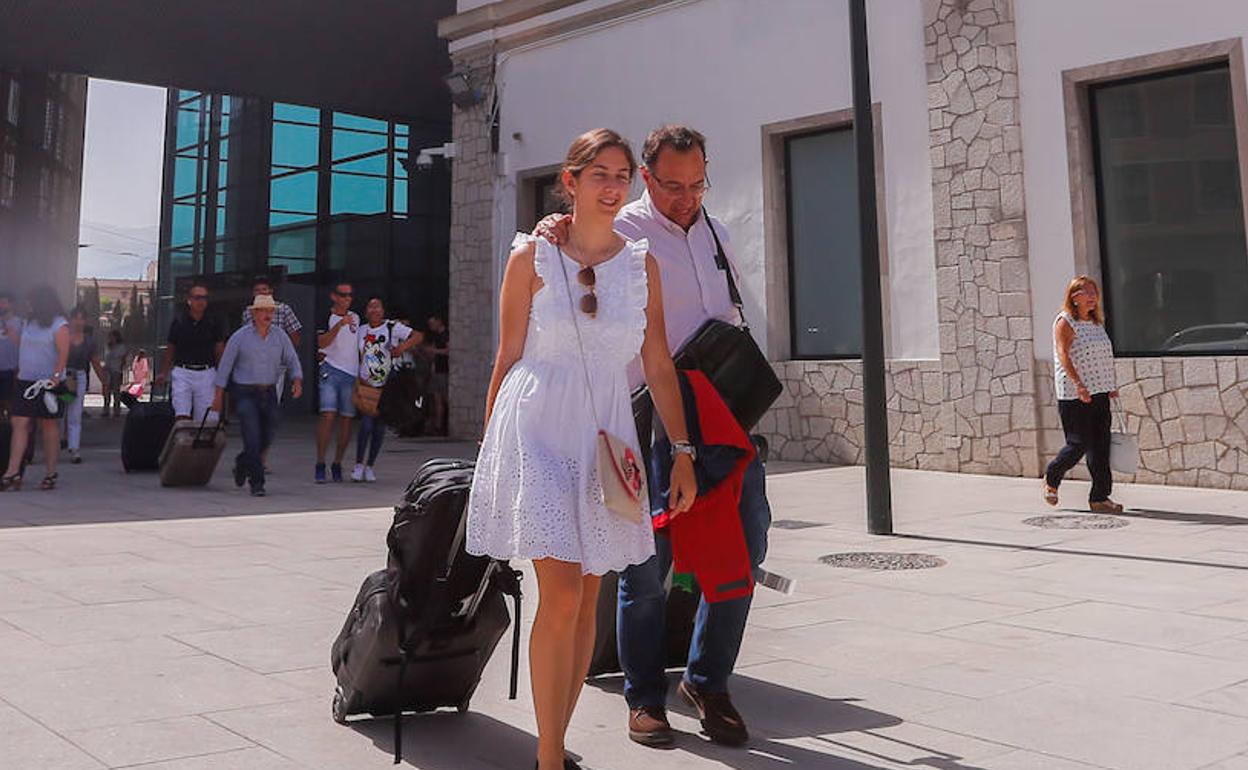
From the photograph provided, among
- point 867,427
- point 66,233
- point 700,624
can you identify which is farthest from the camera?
point 66,233

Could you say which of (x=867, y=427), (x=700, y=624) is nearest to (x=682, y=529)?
(x=700, y=624)

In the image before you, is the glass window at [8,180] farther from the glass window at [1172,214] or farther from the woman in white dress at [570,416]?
the woman in white dress at [570,416]

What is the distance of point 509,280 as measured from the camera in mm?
2744

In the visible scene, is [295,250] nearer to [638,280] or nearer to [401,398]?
[401,398]

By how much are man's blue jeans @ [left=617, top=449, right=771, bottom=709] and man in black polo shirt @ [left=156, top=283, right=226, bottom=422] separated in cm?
850

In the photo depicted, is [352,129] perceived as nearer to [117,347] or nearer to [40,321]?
[117,347]

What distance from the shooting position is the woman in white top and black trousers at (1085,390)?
26.3 ft

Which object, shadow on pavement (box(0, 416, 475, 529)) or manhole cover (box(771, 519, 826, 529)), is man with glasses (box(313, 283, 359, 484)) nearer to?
shadow on pavement (box(0, 416, 475, 529))

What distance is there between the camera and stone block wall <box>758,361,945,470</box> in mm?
11164

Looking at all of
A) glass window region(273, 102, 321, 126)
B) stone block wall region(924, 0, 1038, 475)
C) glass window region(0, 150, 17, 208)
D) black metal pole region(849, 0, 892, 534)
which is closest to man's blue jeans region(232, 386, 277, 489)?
black metal pole region(849, 0, 892, 534)

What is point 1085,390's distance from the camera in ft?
26.3

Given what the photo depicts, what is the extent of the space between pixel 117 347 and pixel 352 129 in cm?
742

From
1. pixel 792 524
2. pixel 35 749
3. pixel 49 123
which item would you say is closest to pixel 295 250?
pixel 49 123

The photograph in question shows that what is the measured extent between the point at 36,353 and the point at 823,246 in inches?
330
